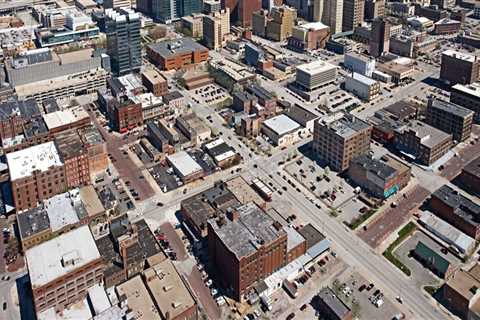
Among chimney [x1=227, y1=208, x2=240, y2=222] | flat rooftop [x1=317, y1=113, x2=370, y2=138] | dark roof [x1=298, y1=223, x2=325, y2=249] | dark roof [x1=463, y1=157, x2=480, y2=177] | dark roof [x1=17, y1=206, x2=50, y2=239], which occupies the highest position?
flat rooftop [x1=317, y1=113, x2=370, y2=138]

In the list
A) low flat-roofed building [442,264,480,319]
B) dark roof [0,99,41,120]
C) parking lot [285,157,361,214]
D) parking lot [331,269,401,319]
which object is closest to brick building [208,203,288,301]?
parking lot [331,269,401,319]

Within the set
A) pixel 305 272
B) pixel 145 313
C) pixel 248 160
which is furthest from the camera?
pixel 248 160

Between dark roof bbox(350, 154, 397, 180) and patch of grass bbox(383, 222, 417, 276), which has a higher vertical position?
dark roof bbox(350, 154, 397, 180)

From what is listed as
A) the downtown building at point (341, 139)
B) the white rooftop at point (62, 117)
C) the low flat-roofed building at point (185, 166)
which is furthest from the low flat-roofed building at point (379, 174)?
the white rooftop at point (62, 117)

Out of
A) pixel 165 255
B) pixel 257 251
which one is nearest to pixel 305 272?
pixel 257 251

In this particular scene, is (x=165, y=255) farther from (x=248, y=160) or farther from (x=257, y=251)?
(x=248, y=160)

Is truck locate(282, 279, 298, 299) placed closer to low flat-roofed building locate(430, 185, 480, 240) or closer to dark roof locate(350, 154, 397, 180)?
dark roof locate(350, 154, 397, 180)

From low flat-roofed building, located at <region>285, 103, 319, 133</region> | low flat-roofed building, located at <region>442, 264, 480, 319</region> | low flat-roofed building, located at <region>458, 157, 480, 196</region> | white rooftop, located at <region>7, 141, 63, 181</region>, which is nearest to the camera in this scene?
low flat-roofed building, located at <region>442, 264, 480, 319</region>

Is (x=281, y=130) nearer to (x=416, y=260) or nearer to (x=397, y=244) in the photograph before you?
(x=397, y=244)
